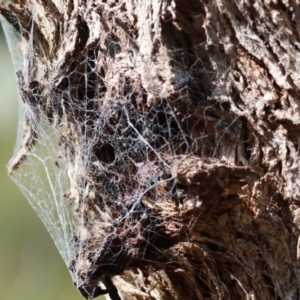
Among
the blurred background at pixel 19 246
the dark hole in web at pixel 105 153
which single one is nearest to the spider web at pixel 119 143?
the dark hole in web at pixel 105 153

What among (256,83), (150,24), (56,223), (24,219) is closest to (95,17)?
(150,24)

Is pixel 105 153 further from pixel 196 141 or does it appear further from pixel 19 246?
pixel 19 246

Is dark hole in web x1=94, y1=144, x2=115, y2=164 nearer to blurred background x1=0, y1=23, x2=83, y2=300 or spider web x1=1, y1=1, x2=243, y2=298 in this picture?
spider web x1=1, y1=1, x2=243, y2=298

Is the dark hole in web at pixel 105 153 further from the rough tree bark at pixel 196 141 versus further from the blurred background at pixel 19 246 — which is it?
the blurred background at pixel 19 246

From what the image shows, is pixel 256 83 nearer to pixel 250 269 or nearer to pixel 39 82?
pixel 250 269

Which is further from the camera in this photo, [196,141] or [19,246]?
[19,246]

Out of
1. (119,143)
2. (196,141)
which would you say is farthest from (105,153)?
(196,141)
